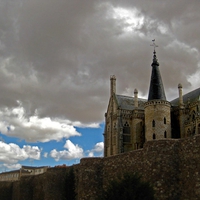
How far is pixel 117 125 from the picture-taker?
226ft

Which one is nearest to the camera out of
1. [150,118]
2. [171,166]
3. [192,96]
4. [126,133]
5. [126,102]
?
[171,166]

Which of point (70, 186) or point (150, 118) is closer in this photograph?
point (70, 186)

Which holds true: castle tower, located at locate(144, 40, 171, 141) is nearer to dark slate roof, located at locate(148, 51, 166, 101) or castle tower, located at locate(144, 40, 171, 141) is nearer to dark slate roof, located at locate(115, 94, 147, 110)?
dark slate roof, located at locate(148, 51, 166, 101)

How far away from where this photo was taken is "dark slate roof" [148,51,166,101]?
6275 cm

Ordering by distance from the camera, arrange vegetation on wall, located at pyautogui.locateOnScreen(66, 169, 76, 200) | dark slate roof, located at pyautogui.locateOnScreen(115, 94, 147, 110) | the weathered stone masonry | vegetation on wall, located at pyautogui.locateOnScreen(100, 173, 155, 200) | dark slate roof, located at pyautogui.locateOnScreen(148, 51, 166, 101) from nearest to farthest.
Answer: vegetation on wall, located at pyautogui.locateOnScreen(100, 173, 155, 200), the weathered stone masonry, vegetation on wall, located at pyautogui.locateOnScreen(66, 169, 76, 200), dark slate roof, located at pyautogui.locateOnScreen(148, 51, 166, 101), dark slate roof, located at pyautogui.locateOnScreen(115, 94, 147, 110)

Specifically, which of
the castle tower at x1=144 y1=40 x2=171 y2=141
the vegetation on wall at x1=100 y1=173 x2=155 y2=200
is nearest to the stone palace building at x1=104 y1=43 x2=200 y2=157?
the castle tower at x1=144 y1=40 x2=171 y2=141

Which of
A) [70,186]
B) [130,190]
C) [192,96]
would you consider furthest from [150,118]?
[130,190]

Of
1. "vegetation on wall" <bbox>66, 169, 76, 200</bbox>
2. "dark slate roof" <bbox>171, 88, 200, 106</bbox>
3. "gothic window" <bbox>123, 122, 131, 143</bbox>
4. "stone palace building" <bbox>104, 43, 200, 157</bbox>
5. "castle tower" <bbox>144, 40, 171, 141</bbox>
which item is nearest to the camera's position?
"vegetation on wall" <bbox>66, 169, 76, 200</bbox>

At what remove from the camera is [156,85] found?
64.3 metres

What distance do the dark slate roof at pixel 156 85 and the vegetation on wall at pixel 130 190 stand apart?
4227 cm

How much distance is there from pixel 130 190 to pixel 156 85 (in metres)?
45.3

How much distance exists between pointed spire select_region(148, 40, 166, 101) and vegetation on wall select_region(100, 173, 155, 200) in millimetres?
42267

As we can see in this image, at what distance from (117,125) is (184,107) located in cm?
1409

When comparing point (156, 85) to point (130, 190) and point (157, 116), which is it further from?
point (130, 190)
